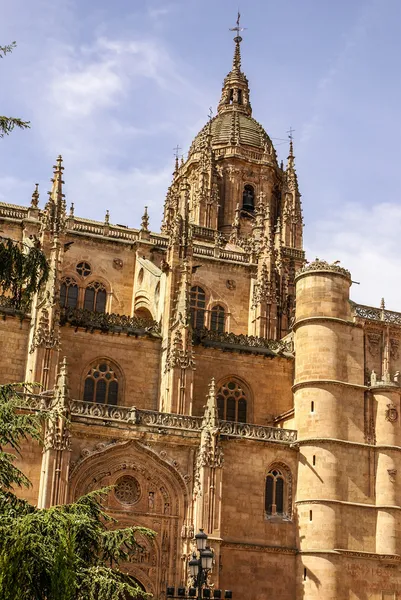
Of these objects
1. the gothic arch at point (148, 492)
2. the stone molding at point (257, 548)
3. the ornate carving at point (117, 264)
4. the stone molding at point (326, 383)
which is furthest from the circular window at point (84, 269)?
the stone molding at point (257, 548)

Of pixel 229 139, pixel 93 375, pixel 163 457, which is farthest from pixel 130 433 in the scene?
pixel 229 139

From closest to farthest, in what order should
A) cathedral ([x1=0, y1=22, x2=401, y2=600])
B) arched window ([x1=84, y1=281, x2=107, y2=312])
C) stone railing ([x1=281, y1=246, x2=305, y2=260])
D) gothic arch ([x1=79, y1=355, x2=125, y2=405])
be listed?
cathedral ([x1=0, y1=22, x2=401, y2=600])
gothic arch ([x1=79, y1=355, x2=125, y2=405])
arched window ([x1=84, y1=281, x2=107, y2=312])
stone railing ([x1=281, y1=246, x2=305, y2=260])

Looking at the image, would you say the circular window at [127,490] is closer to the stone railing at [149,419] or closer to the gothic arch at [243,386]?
the stone railing at [149,419]

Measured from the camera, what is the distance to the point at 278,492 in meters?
37.4

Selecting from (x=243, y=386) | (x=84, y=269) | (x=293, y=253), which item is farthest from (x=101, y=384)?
(x=293, y=253)

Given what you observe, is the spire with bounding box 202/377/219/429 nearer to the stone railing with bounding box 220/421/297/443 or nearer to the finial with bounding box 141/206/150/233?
the stone railing with bounding box 220/421/297/443

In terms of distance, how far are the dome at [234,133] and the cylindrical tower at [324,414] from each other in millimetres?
26168

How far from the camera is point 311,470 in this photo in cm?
3712

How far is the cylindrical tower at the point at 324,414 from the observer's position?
3594 cm

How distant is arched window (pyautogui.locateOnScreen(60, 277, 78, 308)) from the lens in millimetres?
46281

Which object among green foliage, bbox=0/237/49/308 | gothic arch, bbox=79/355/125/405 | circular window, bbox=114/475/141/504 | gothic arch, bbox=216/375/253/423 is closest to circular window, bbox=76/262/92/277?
gothic arch, bbox=79/355/125/405

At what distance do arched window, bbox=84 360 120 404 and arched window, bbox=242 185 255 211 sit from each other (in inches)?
1024

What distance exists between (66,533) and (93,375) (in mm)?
20774

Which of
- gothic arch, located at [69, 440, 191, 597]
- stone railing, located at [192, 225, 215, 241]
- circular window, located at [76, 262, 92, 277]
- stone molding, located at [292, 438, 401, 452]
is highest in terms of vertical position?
stone railing, located at [192, 225, 215, 241]
